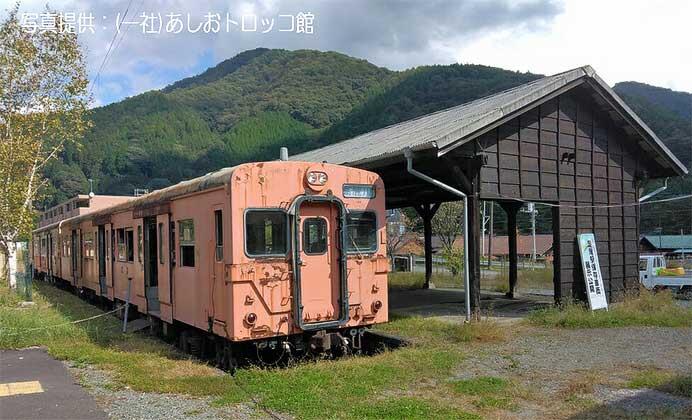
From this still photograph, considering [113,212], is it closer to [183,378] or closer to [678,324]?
[183,378]

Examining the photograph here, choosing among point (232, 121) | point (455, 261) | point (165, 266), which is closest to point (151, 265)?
point (165, 266)

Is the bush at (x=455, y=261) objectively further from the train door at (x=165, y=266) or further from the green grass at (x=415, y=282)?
the train door at (x=165, y=266)

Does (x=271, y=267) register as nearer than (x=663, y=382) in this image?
No

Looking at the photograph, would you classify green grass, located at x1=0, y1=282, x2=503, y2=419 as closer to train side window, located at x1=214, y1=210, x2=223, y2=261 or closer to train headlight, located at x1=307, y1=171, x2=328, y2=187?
train side window, located at x1=214, y1=210, x2=223, y2=261

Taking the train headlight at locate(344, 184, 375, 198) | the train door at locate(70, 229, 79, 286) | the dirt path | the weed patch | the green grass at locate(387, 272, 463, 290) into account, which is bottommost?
the green grass at locate(387, 272, 463, 290)

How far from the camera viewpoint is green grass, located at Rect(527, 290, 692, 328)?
439 inches

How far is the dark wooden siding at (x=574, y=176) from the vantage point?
40.2 ft

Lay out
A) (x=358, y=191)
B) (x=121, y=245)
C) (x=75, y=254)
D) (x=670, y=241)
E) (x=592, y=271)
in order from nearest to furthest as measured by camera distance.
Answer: (x=358, y=191) < (x=592, y=271) < (x=121, y=245) < (x=75, y=254) < (x=670, y=241)

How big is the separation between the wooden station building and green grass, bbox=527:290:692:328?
1.01m

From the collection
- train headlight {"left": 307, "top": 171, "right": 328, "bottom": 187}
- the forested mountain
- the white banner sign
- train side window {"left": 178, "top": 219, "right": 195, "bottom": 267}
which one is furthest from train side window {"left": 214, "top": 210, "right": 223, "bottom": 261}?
the forested mountain

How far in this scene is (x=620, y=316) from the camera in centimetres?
1154

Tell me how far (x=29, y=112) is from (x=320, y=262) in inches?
478

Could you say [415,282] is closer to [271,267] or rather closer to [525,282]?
[525,282]

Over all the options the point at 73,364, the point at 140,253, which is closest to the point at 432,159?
the point at 140,253
